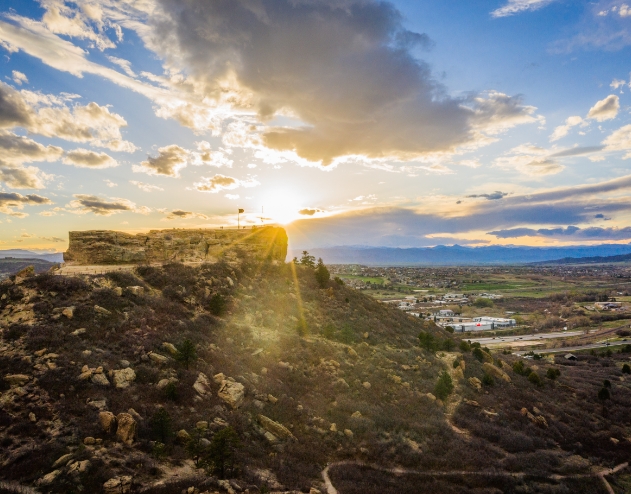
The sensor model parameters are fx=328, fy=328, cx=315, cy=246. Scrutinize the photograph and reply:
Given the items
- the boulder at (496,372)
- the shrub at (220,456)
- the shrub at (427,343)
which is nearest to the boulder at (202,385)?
the shrub at (220,456)

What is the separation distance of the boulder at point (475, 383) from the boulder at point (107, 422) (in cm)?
3037

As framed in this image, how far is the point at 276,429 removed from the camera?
18875mm

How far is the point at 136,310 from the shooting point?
24.3 m

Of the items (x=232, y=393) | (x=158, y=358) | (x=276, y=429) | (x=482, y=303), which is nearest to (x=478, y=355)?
(x=276, y=429)

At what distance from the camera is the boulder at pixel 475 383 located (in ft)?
105

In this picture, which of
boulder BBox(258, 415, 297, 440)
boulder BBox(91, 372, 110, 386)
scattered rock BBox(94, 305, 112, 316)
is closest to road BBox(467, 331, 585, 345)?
boulder BBox(258, 415, 297, 440)

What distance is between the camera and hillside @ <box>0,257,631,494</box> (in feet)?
45.8

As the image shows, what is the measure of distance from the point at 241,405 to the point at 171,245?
26.4m

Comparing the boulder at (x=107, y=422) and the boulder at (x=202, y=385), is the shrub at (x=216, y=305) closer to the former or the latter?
the boulder at (x=202, y=385)

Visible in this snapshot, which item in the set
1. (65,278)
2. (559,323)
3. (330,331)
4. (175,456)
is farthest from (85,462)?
(559,323)

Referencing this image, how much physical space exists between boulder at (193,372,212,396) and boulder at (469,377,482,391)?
25.5 metres

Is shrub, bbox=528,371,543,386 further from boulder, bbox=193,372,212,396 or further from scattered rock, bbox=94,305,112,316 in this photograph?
scattered rock, bbox=94,305,112,316

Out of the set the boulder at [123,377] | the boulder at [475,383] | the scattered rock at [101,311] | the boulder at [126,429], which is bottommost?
the boulder at [475,383]

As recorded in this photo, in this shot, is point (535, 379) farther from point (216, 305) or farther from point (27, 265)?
point (27, 265)
